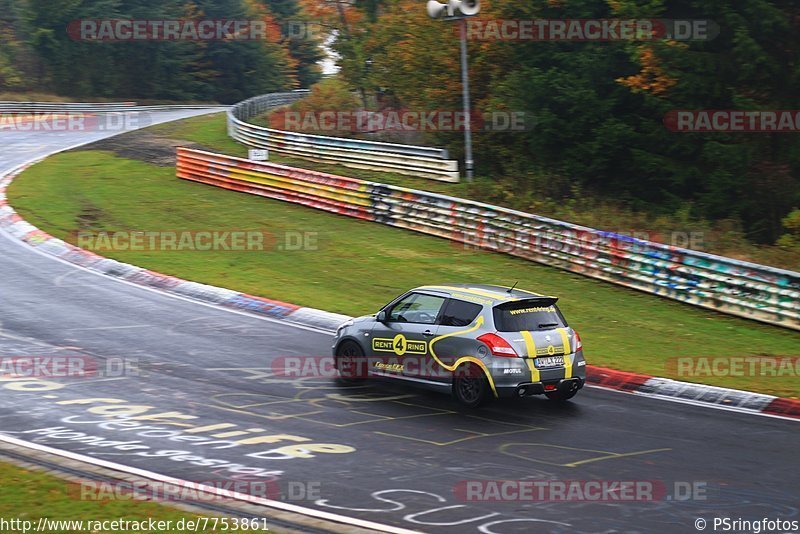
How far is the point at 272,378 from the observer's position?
14414 mm

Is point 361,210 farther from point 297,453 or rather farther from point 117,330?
point 297,453

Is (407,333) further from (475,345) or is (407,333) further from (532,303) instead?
(532,303)

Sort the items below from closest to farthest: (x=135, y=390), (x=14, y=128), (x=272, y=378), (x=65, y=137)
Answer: (x=135, y=390), (x=272, y=378), (x=65, y=137), (x=14, y=128)

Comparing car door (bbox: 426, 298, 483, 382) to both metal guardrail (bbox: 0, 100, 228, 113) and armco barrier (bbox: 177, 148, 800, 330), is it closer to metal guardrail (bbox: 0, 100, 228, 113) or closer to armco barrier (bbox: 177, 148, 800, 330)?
armco barrier (bbox: 177, 148, 800, 330)

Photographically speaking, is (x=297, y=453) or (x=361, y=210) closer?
(x=297, y=453)

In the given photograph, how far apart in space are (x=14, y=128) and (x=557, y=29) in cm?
3230

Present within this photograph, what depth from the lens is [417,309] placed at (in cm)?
1386

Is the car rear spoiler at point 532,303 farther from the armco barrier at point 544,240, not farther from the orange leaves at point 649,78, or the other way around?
the orange leaves at point 649,78

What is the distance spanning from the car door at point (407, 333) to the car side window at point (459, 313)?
0.14 m

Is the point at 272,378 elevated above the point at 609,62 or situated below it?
below

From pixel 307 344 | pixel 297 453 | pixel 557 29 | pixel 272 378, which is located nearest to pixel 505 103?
pixel 557 29

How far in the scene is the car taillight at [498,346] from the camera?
1266 cm

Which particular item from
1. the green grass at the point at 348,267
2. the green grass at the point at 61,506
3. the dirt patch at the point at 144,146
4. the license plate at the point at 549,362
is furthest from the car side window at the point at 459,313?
the dirt patch at the point at 144,146

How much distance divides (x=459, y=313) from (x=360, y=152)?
20.4m
